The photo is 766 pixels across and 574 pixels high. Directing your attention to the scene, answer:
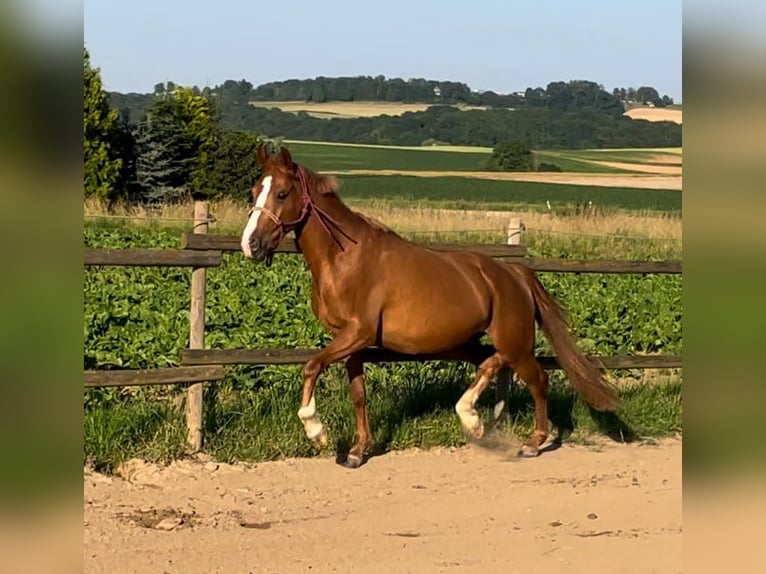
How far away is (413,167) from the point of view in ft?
215

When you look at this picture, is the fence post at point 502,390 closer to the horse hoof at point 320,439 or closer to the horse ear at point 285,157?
the horse hoof at point 320,439

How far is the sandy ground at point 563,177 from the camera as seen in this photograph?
171ft

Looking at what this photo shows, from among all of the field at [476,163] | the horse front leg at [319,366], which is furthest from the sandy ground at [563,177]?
the horse front leg at [319,366]

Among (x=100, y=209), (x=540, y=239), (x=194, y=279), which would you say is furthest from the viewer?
(x=100, y=209)

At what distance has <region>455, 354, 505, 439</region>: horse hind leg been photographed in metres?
6.93

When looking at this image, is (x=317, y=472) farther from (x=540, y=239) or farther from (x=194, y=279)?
(x=540, y=239)

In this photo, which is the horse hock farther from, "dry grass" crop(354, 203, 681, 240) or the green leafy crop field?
"dry grass" crop(354, 203, 681, 240)

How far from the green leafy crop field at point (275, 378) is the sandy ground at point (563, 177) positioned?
36.5m

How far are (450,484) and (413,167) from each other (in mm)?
59613
